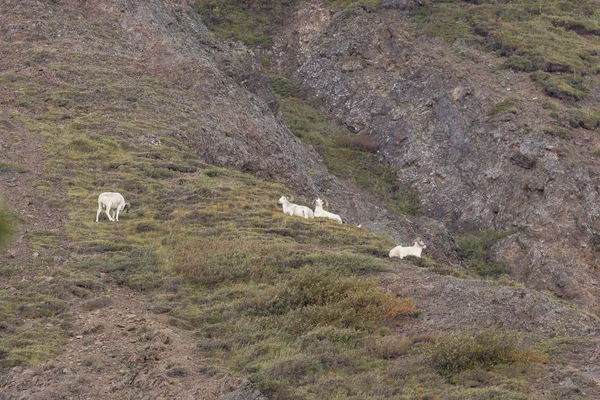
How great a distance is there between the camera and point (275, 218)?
846 inches

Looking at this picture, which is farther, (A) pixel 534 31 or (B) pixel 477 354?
(A) pixel 534 31

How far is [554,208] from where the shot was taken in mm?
37781

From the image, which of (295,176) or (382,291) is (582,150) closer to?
(295,176)

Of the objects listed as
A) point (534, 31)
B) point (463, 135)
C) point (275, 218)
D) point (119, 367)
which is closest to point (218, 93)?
point (275, 218)

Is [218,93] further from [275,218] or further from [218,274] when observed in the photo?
[218,274]

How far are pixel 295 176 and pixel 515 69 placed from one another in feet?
75.4

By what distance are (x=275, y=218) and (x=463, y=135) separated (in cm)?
2480

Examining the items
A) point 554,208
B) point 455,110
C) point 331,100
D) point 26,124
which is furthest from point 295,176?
point 331,100

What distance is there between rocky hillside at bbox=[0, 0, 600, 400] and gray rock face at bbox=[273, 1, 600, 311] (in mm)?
134

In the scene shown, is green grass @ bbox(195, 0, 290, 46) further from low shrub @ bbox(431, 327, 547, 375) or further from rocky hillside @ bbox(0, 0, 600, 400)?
low shrub @ bbox(431, 327, 547, 375)

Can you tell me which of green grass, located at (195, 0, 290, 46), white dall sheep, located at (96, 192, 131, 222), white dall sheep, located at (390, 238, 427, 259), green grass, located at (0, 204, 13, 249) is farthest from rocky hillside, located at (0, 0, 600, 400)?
green grass, located at (0, 204, 13, 249)

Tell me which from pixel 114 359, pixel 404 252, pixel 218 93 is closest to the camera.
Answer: pixel 114 359

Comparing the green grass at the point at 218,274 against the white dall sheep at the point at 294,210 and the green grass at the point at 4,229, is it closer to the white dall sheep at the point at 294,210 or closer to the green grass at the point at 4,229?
the white dall sheep at the point at 294,210

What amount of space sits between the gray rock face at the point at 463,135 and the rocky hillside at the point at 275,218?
5.3 inches
